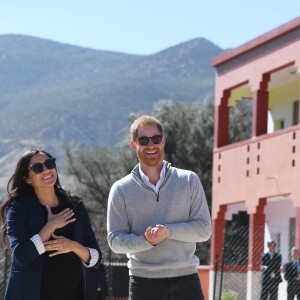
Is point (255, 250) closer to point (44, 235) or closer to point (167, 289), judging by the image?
point (167, 289)

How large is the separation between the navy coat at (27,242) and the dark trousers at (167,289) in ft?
1.08

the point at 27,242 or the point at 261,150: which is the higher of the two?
the point at 261,150

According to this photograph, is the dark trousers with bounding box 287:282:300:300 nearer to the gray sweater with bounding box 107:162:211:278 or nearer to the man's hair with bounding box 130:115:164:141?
the gray sweater with bounding box 107:162:211:278

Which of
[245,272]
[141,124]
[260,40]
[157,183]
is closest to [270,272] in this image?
[245,272]

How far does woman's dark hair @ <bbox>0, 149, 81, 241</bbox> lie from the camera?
25.0 feet

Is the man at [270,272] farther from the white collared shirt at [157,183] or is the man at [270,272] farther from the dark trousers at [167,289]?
the dark trousers at [167,289]

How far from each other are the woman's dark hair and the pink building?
18.2 m

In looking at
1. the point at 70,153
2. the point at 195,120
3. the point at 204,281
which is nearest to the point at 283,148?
the point at 204,281

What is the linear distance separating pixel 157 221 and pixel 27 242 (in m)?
0.89

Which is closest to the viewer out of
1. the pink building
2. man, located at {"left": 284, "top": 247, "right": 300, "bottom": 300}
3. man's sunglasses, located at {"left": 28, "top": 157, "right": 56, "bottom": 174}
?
man's sunglasses, located at {"left": 28, "top": 157, "right": 56, "bottom": 174}

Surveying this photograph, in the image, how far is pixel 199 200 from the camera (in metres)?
7.62

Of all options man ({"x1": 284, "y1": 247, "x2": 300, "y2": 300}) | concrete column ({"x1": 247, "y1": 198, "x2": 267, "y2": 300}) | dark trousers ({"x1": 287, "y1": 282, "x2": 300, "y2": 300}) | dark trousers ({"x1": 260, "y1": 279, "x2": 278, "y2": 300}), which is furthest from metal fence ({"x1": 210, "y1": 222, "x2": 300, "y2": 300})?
dark trousers ({"x1": 287, "y1": 282, "x2": 300, "y2": 300})

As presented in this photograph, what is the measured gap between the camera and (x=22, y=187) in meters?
7.66

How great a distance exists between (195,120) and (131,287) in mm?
46603
